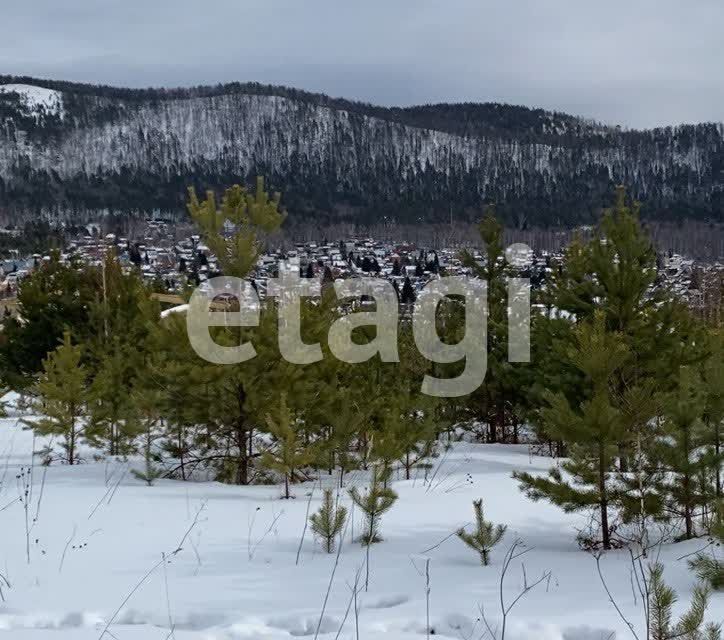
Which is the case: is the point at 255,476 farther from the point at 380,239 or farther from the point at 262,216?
the point at 380,239

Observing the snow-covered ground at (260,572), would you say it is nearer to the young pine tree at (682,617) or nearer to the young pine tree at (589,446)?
the young pine tree at (589,446)

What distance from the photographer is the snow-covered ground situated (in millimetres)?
3721

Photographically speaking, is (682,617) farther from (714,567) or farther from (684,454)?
(684,454)

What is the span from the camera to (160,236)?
5635 inches

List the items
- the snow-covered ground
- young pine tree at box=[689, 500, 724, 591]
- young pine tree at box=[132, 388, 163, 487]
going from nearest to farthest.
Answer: the snow-covered ground < young pine tree at box=[689, 500, 724, 591] < young pine tree at box=[132, 388, 163, 487]

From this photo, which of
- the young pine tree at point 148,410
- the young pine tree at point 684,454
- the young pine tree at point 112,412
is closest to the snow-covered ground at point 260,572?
the young pine tree at point 684,454

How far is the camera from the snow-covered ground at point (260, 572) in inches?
146

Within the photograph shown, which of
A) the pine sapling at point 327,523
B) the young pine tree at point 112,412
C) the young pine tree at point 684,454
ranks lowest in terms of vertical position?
the young pine tree at point 112,412

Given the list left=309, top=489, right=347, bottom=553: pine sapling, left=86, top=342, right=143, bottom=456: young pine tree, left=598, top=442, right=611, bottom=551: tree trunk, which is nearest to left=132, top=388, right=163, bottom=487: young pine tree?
left=86, top=342, right=143, bottom=456: young pine tree

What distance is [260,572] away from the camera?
461cm

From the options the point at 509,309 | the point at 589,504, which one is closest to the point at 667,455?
the point at 589,504

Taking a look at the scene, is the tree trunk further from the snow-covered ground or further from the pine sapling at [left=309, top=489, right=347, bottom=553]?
the pine sapling at [left=309, top=489, right=347, bottom=553]

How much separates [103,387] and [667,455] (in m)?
7.51

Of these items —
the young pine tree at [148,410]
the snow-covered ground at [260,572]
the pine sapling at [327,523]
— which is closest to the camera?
the snow-covered ground at [260,572]
